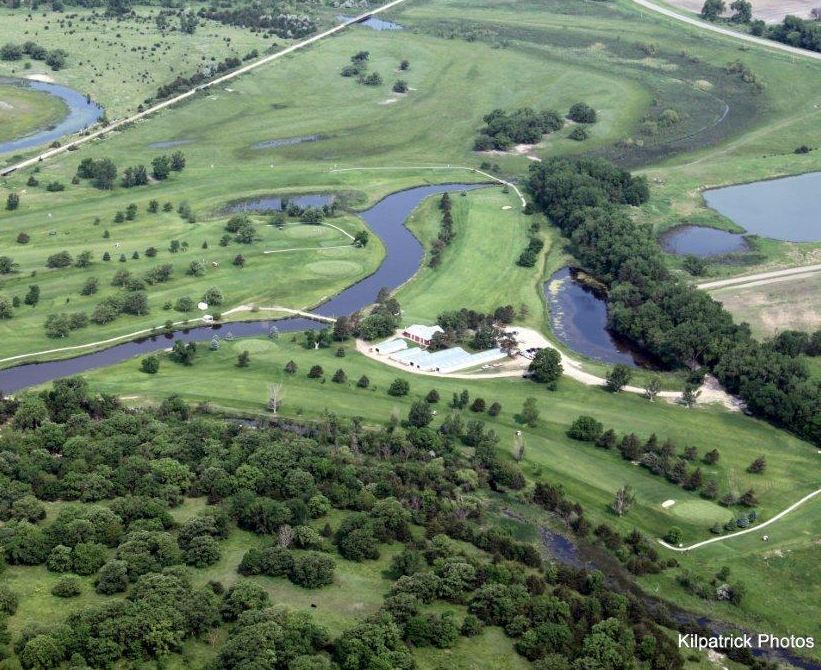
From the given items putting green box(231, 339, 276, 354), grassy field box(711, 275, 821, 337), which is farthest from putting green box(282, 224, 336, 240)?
grassy field box(711, 275, 821, 337)

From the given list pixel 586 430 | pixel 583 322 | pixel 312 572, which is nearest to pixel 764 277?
pixel 583 322

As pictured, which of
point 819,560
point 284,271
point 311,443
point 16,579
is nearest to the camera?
point 16,579

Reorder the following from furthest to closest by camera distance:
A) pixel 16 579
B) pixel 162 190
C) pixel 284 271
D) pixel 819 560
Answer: pixel 162 190, pixel 284 271, pixel 819 560, pixel 16 579

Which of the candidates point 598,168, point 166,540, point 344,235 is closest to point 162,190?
point 344,235

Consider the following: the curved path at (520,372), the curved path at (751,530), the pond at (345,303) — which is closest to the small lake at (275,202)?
the pond at (345,303)

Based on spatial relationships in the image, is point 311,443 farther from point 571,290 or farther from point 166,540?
point 571,290
